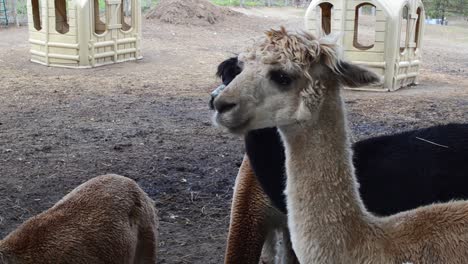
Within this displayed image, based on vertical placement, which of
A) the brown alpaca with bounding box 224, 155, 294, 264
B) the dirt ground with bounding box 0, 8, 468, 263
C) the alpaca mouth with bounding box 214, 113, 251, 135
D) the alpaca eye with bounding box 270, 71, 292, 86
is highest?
the alpaca eye with bounding box 270, 71, 292, 86

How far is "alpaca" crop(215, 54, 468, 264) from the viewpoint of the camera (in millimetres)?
3812

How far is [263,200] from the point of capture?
4266mm

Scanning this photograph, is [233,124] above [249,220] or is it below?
above

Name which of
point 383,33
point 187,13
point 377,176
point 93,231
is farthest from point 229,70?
point 187,13

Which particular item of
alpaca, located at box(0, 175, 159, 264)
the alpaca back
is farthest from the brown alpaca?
alpaca, located at box(0, 175, 159, 264)

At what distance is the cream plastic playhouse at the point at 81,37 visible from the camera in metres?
13.5

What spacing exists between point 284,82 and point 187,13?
68.2 ft

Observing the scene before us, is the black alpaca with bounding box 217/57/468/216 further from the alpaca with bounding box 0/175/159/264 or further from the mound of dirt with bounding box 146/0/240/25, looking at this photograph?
the mound of dirt with bounding box 146/0/240/25

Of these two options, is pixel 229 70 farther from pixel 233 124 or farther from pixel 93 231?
pixel 233 124

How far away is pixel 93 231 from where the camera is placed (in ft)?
12.6

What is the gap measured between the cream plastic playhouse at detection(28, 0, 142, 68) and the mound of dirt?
25.0 ft

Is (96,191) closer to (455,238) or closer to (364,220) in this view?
(364,220)

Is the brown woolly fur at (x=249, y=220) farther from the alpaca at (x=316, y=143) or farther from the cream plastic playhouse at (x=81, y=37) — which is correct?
the cream plastic playhouse at (x=81, y=37)

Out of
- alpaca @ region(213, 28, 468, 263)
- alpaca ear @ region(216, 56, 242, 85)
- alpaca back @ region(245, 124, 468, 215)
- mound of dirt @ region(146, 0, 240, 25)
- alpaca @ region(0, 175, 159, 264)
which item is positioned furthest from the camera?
mound of dirt @ region(146, 0, 240, 25)
